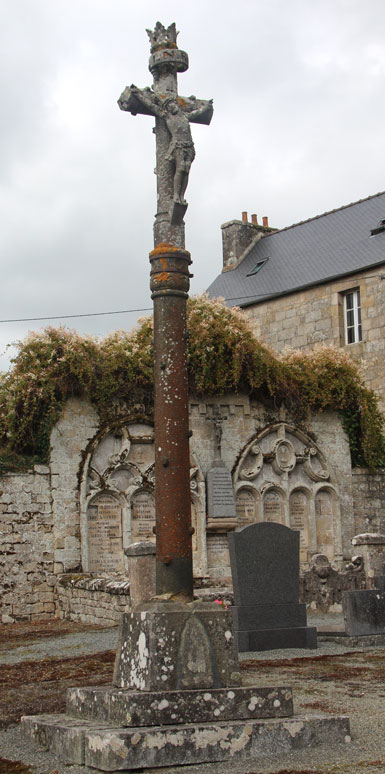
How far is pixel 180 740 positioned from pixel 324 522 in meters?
12.9

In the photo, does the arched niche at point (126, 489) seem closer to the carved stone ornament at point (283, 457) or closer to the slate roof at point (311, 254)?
the carved stone ornament at point (283, 457)

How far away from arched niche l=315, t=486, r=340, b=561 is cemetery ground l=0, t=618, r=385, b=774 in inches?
245

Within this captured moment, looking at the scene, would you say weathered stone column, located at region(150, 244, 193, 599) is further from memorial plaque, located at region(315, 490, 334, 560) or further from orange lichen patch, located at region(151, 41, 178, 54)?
memorial plaque, located at region(315, 490, 334, 560)

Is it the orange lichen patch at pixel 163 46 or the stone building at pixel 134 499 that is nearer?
the orange lichen patch at pixel 163 46

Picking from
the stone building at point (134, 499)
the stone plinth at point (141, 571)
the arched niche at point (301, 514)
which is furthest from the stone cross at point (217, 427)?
the stone plinth at point (141, 571)

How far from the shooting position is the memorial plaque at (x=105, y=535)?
1452cm

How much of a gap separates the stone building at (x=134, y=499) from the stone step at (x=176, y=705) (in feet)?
20.6

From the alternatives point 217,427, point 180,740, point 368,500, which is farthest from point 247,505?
point 180,740

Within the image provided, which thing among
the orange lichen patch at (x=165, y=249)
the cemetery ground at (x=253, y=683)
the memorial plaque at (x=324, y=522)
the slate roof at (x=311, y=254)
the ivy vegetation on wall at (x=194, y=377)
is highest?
the slate roof at (x=311, y=254)

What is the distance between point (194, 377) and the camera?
15.9 meters

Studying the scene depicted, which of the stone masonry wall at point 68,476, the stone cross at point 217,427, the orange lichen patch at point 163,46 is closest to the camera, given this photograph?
the orange lichen patch at point 163,46

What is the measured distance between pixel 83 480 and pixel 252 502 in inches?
138

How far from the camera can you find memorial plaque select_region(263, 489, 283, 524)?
54.6 ft

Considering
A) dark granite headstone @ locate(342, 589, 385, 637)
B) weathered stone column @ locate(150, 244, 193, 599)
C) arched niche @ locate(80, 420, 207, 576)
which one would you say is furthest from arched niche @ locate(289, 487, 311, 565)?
weathered stone column @ locate(150, 244, 193, 599)
